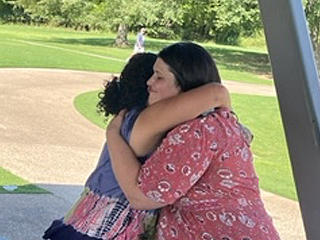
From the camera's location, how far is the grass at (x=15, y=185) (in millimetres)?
3807

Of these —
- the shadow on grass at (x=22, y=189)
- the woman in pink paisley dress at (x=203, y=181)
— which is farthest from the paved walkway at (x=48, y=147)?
the woman in pink paisley dress at (x=203, y=181)

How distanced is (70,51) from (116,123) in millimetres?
6760

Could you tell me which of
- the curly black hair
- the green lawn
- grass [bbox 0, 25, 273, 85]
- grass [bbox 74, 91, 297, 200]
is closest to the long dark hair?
the curly black hair

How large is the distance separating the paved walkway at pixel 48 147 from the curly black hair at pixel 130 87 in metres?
0.80

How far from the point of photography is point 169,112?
47.3 inches

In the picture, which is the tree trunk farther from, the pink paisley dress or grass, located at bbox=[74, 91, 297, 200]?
the pink paisley dress

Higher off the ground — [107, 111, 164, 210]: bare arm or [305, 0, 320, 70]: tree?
[305, 0, 320, 70]: tree

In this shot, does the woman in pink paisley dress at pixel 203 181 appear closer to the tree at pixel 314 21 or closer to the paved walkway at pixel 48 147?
the tree at pixel 314 21

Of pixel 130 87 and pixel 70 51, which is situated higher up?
pixel 130 87

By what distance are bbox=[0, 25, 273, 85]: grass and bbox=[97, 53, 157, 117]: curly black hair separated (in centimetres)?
128

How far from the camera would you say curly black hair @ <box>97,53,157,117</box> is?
1.38 m

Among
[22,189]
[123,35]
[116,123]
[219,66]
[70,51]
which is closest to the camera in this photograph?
[116,123]

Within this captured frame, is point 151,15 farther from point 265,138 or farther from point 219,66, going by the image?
point 219,66

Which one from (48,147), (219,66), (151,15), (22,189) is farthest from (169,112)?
(48,147)
